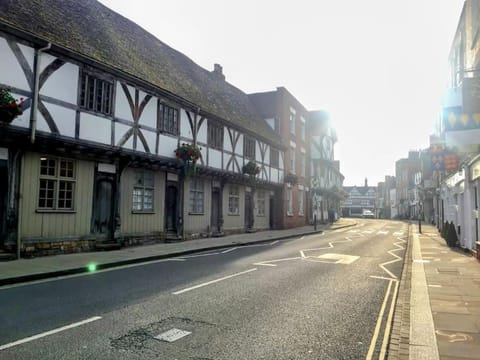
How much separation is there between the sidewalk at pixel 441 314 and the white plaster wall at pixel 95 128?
1109 cm

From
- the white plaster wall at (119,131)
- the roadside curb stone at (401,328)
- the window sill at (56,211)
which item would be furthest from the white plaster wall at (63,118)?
the roadside curb stone at (401,328)

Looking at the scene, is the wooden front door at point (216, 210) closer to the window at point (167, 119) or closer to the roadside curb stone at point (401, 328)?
the window at point (167, 119)

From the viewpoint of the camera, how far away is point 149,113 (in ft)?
54.7

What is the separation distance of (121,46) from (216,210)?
10.3 m

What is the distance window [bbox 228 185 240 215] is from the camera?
24.2 metres

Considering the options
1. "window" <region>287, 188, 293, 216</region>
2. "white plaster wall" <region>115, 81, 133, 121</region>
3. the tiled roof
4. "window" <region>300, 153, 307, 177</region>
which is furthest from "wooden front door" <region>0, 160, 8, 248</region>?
"window" <region>300, 153, 307, 177</region>

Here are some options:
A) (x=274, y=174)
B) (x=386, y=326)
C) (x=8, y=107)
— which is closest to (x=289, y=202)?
(x=274, y=174)

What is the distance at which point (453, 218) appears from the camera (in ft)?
69.1

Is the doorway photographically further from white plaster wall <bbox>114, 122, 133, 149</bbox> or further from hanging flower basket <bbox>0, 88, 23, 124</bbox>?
hanging flower basket <bbox>0, 88, 23, 124</bbox>

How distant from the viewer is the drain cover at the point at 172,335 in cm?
510

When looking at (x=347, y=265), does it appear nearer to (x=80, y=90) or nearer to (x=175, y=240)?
(x=175, y=240)

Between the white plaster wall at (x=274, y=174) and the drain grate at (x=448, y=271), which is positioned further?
the white plaster wall at (x=274, y=174)

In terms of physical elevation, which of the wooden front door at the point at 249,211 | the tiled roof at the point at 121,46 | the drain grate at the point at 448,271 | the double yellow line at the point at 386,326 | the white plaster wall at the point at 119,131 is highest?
the tiled roof at the point at 121,46

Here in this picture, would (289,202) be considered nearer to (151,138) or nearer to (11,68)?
(151,138)
